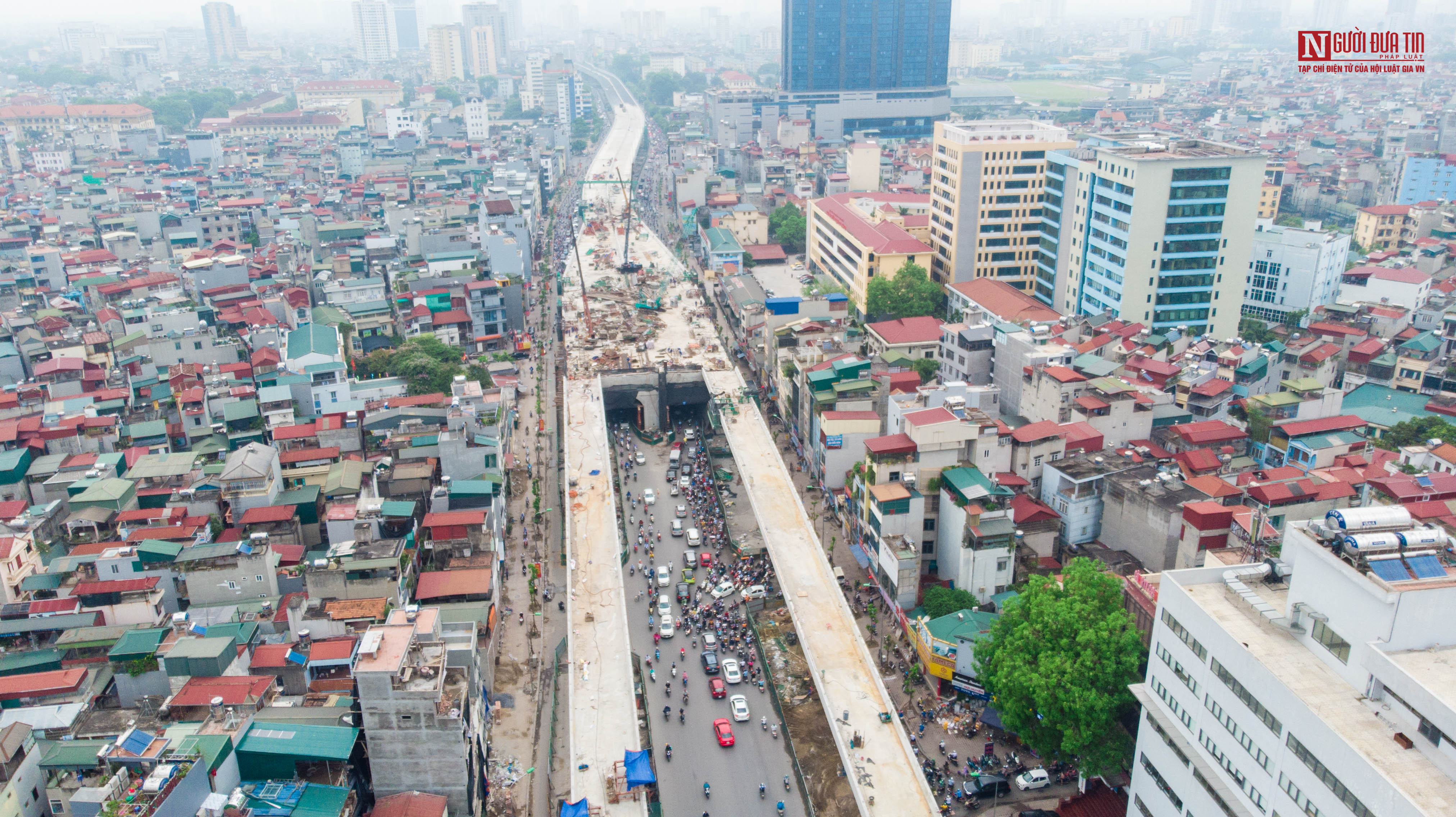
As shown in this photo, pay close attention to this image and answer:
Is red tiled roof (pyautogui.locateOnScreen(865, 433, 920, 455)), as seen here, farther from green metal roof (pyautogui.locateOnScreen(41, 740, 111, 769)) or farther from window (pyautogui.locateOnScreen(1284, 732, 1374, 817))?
green metal roof (pyautogui.locateOnScreen(41, 740, 111, 769))

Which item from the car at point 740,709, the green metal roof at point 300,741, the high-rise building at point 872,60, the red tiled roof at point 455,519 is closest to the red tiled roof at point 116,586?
the red tiled roof at point 455,519

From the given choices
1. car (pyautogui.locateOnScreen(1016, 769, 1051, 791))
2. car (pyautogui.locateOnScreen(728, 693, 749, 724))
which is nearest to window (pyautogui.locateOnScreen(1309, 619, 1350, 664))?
car (pyautogui.locateOnScreen(1016, 769, 1051, 791))

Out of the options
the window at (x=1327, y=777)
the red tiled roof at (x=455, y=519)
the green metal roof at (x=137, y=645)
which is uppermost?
the window at (x=1327, y=777)

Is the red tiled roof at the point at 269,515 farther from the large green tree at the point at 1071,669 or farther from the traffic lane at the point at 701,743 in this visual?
the large green tree at the point at 1071,669

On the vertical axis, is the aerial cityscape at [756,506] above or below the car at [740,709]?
above

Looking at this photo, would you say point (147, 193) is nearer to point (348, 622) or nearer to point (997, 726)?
point (348, 622)

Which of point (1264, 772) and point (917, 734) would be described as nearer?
point (1264, 772)

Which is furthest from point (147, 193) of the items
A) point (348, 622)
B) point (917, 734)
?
point (917, 734)
